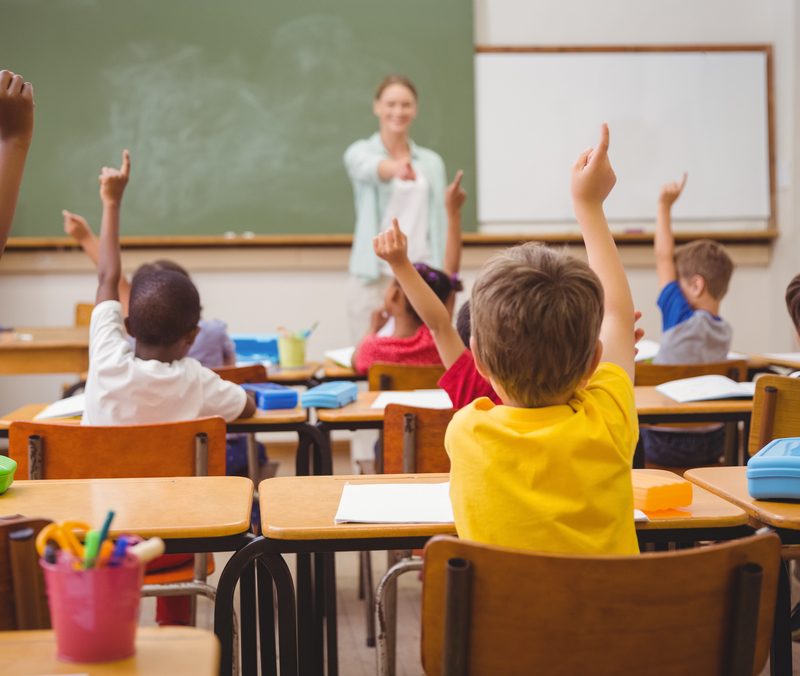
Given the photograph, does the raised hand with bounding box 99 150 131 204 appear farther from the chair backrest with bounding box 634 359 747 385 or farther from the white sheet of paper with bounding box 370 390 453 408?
the chair backrest with bounding box 634 359 747 385

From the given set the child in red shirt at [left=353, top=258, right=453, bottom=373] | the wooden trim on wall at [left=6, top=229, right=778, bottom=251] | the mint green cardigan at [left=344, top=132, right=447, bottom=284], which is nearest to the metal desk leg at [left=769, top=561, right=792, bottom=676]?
the child in red shirt at [left=353, top=258, right=453, bottom=373]

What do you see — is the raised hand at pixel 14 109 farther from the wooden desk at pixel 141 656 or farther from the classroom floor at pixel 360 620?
the classroom floor at pixel 360 620

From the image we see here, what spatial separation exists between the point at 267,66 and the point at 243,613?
430 cm

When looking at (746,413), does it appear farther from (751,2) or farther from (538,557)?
(751,2)

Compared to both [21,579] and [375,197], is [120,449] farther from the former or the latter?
[375,197]

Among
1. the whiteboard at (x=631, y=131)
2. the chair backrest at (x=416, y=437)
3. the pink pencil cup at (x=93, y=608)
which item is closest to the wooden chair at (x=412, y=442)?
the chair backrest at (x=416, y=437)

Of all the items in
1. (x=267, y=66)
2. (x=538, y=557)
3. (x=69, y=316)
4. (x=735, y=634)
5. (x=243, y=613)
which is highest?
(x=267, y=66)

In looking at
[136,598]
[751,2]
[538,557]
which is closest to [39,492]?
[136,598]

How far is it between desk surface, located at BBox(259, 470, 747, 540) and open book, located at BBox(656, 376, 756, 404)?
103 centimetres

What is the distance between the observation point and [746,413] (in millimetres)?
2557

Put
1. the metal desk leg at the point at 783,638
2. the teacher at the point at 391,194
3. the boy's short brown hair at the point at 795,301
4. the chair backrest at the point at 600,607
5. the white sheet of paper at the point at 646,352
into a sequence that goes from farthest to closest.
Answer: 1. the teacher at the point at 391,194
2. the white sheet of paper at the point at 646,352
3. the boy's short brown hair at the point at 795,301
4. the metal desk leg at the point at 783,638
5. the chair backrest at the point at 600,607

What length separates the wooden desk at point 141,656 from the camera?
87 centimetres

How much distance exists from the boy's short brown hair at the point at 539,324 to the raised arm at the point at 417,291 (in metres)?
0.58

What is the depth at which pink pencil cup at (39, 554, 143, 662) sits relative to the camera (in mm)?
864
